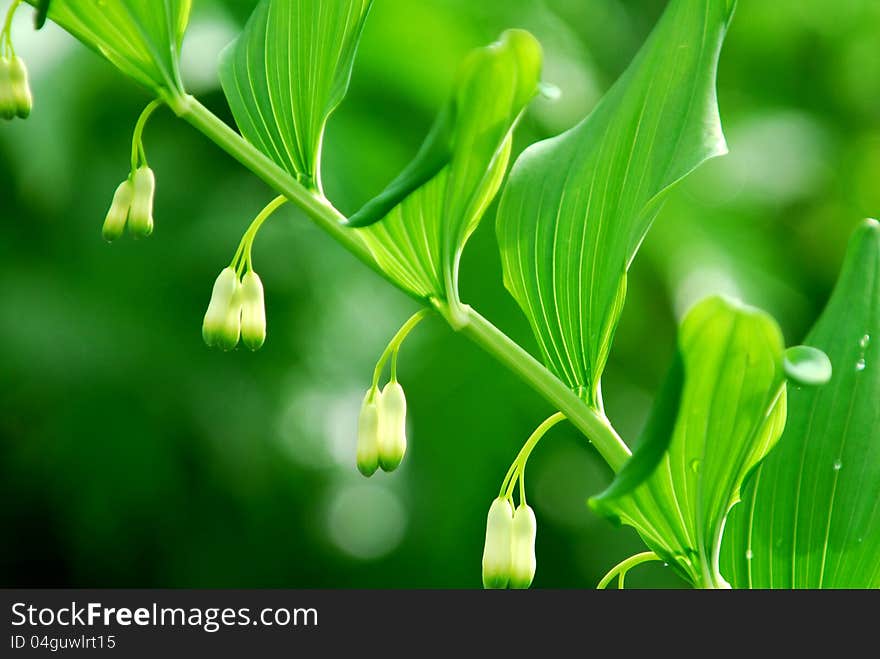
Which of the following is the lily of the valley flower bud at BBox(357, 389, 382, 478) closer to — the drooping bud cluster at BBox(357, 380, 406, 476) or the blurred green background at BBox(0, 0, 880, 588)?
the drooping bud cluster at BBox(357, 380, 406, 476)

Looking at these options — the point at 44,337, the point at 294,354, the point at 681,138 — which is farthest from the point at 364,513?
the point at 681,138

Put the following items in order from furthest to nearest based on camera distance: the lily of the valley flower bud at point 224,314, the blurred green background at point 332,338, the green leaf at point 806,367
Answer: the blurred green background at point 332,338 < the lily of the valley flower bud at point 224,314 < the green leaf at point 806,367

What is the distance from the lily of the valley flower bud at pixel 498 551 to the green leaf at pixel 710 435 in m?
0.07

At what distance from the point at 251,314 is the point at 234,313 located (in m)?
0.01

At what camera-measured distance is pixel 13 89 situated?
0.66 meters

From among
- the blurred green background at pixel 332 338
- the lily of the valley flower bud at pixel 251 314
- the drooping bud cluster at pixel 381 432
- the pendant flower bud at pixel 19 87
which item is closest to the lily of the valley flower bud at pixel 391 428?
the drooping bud cluster at pixel 381 432

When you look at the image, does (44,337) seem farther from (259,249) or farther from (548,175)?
(548,175)

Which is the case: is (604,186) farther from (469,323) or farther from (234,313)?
(234,313)

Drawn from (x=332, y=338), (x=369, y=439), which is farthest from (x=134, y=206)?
(x=332, y=338)

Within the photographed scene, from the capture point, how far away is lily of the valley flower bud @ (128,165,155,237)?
0.66 meters

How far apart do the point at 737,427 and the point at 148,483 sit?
1.68 metres

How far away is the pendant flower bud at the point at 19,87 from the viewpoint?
0.66m

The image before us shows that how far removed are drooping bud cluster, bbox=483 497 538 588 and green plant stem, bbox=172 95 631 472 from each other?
7cm

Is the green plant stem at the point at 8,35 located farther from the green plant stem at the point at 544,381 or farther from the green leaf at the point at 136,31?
the green plant stem at the point at 544,381
